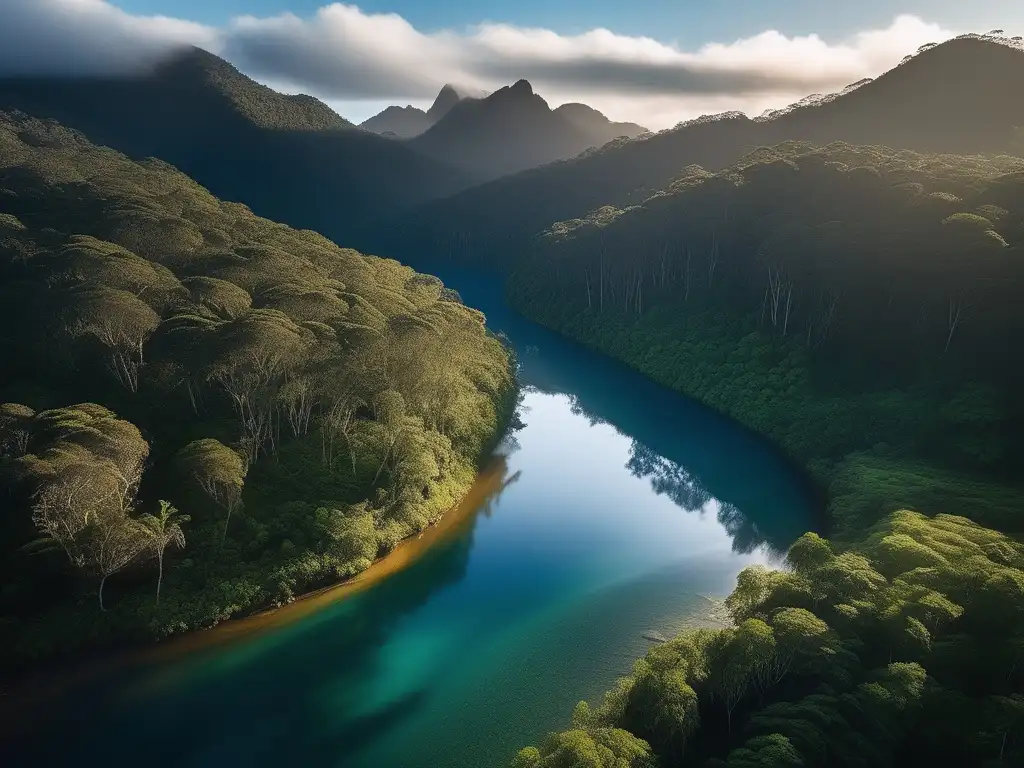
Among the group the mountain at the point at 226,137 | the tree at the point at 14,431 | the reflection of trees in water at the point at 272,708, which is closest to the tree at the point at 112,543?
the reflection of trees in water at the point at 272,708

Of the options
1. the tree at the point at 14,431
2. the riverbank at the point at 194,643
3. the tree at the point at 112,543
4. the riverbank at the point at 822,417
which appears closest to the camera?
the riverbank at the point at 194,643

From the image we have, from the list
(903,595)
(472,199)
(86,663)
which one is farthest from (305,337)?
(472,199)

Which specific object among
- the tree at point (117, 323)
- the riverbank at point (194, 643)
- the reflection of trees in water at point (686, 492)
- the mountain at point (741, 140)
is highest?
the mountain at point (741, 140)

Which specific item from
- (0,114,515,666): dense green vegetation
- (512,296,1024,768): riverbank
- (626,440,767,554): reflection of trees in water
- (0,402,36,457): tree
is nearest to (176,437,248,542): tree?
(0,114,515,666): dense green vegetation

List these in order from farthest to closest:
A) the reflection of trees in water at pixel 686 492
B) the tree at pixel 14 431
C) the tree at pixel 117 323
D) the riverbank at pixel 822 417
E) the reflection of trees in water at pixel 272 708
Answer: the reflection of trees in water at pixel 686 492
the riverbank at pixel 822 417
the tree at pixel 117 323
the tree at pixel 14 431
the reflection of trees in water at pixel 272 708

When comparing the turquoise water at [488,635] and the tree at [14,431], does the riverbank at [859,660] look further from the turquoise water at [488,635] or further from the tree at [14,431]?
the tree at [14,431]

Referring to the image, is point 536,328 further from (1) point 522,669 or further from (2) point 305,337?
(1) point 522,669
